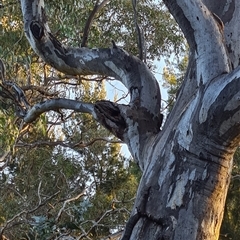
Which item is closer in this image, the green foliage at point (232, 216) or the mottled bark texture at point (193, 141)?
the mottled bark texture at point (193, 141)

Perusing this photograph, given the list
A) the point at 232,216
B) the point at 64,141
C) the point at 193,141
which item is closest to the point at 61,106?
the point at 193,141

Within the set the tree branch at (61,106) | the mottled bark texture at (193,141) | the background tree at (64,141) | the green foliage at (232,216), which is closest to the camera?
the mottled bark texture at (193,141)

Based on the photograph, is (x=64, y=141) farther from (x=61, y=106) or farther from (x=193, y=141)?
(x=193, y=141)

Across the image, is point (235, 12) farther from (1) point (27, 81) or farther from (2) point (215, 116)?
(1) point (27, 81)

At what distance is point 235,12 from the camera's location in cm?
211

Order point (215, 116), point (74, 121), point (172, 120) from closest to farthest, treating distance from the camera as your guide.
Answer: point (215, 116) → point (172, 120) → point (74, 121)

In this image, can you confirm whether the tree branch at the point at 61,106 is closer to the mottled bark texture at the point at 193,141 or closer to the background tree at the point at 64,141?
the mottled bark texture at the point at 193,141

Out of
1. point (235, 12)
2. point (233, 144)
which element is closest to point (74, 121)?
point (235, 12)

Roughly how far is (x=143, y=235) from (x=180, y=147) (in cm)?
30

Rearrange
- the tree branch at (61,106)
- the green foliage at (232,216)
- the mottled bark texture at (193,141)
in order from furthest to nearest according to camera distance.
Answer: the green foliage at (232,216) < the tree branch at (61,106) < the mottled bark texture at (193,141)

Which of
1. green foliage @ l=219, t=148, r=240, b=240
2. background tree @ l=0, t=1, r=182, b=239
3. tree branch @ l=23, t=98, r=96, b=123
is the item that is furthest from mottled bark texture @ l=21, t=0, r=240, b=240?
green foliage @ l=219, t=148, r=240, b=240

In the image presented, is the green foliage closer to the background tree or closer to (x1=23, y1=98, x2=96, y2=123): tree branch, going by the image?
the background tree

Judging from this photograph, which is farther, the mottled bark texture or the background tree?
the background tree

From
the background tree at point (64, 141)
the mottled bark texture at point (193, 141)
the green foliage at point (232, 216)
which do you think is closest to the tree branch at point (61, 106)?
the mottled bark texture at point (193, 141)
